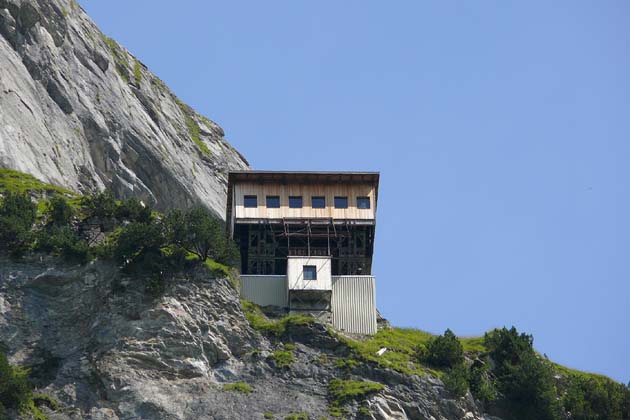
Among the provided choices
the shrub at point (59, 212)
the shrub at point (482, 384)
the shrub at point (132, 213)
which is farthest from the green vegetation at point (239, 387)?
the shrub at point (59, 212)

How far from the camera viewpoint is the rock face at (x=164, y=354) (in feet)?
231

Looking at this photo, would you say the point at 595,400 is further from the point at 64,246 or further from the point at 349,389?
the point at 64,246

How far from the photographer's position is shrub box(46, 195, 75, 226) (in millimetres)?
81938

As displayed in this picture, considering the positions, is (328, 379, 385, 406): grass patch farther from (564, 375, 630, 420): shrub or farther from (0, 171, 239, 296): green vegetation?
(564, 375, 630, 420): shrub

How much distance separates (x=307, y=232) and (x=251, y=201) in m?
4.58

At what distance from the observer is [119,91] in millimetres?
123688

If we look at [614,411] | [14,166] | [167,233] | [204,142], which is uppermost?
[204,142]

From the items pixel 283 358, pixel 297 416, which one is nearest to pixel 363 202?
pixel 283 358

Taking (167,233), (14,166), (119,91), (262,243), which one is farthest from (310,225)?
(119,91)

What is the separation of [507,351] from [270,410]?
1719 cm

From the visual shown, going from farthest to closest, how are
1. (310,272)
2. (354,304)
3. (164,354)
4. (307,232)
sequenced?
(307,232) → (310,272) → (354,304) → (164,354)

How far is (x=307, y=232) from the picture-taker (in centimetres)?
9150

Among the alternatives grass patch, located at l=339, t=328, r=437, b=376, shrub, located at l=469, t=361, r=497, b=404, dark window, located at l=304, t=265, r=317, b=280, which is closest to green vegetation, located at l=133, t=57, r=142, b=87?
dark window, located at l=304, t=265, r=317, b=280

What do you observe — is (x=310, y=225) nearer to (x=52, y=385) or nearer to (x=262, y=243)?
(x=262, y=243)
